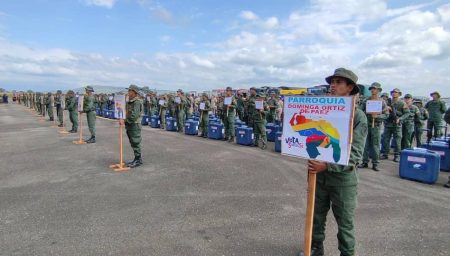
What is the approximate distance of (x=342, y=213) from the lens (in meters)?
3.43

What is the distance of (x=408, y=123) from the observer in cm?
1095

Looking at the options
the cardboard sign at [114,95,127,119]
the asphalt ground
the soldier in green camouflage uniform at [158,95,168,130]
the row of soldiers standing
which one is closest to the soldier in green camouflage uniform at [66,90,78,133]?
the soldier in green camouflage uniform at [158,95,168,130]

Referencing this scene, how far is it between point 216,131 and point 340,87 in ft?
39.0

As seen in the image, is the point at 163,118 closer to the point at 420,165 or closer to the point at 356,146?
the point at 420,165

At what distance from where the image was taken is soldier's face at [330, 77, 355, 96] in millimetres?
3434

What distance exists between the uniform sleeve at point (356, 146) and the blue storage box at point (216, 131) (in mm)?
11766

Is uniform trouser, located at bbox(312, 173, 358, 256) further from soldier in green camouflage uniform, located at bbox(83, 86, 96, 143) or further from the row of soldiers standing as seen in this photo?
soldier in green camouflage uniform, located at bbox(83, 86, 96, 143)

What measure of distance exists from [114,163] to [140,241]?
534 cm

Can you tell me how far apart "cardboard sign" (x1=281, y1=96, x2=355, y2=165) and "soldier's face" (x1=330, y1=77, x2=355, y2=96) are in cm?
41

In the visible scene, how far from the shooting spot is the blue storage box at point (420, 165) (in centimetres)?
764

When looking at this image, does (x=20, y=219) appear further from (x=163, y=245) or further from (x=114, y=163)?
(x=114, y=163)

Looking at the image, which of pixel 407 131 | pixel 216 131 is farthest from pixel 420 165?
pixel 216 131

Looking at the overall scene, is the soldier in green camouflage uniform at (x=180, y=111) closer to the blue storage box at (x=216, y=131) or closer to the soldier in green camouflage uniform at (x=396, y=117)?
the blue storage box at (x=216, y=131)

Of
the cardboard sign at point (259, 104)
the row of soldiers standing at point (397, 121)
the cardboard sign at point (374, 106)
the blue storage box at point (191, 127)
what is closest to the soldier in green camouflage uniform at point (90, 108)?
the blue storage box at point (191, 127)
